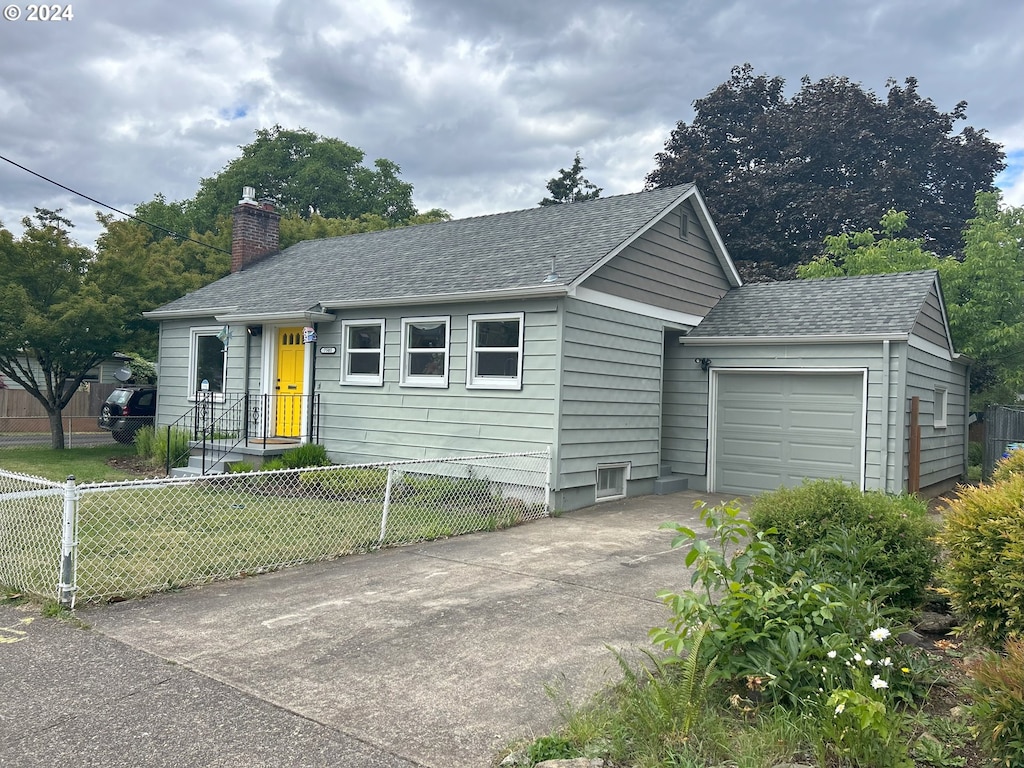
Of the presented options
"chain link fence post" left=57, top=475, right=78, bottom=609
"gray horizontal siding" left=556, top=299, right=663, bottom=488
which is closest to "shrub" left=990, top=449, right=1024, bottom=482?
"gray horizontal siding" left=556, top=299, right=663, bottom=488

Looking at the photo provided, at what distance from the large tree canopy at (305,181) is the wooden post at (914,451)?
114ft

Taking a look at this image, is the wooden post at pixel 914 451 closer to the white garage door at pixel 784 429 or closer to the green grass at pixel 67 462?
the white garage door at pixel 784 429

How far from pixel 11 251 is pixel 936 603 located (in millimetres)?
16848

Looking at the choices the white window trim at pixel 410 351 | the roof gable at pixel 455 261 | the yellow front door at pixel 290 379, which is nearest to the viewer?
the roof gable at pixel 455 261

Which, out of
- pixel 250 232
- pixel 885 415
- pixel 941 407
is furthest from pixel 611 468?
pixel 250 232

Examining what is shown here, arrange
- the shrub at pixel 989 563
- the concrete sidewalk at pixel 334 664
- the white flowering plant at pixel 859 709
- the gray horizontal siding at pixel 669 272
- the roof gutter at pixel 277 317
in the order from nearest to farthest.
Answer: the white flowering plant at pixel 859 709
the concrete sidewalk at pixel 334 664
the shrub at pixel 989 563
the gray horizontal siding at pixel 669 272
the roof gutter at pixel 277 317

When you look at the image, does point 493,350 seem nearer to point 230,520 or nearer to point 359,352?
point 359,352

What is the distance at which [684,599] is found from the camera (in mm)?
3529

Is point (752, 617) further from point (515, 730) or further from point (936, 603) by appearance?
point (936, 603)

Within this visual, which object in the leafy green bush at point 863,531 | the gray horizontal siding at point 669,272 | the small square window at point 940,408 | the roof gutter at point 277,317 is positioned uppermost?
the gray horizontal siding at point 669,272

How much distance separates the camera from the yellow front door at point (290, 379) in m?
12.8

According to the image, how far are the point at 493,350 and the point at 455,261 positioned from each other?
2.45 m

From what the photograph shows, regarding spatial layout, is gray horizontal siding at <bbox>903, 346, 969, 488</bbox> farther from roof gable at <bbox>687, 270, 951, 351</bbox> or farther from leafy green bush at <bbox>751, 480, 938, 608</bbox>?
leafy green bush at <bbox>751, 480, 938, 608</bbox>

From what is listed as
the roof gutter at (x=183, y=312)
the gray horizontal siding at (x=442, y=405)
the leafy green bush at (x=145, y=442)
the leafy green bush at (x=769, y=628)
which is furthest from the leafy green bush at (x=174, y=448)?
the leafy green bush at (x=769, y=628)
